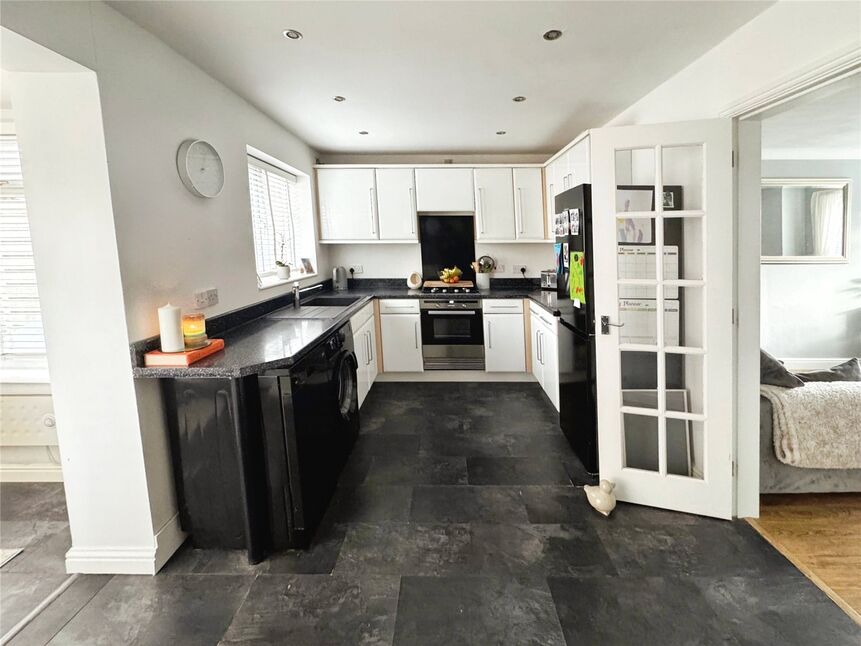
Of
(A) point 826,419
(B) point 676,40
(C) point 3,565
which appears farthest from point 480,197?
(C) point 3,565

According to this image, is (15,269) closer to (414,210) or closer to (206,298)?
(206,298)

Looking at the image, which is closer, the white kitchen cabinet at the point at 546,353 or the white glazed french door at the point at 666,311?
the white glazed french door at the point at 666,311

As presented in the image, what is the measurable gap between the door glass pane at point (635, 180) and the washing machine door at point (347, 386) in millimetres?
1831

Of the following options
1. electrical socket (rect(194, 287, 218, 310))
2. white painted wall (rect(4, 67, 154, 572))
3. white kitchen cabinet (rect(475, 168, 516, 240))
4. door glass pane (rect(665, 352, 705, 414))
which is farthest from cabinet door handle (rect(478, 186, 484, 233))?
white painted wall (rect(4, 67, 154, 572))

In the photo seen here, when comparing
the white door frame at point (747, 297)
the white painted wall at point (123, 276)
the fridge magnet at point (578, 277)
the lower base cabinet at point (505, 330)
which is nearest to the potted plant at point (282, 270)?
the white painted wall at point (123, 276)

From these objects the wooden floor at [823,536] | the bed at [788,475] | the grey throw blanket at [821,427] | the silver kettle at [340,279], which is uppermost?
the silver kettle at [340,279]

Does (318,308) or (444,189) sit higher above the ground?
(444,189)

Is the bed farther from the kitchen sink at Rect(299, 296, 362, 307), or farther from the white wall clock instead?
the white wall clock

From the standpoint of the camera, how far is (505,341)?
436cm

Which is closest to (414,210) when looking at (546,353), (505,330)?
(505,330)

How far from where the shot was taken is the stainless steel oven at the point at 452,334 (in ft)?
14.4

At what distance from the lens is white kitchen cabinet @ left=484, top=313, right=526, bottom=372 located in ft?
14.2

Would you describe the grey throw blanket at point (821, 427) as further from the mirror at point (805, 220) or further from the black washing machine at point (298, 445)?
the mirror at point (805, 220)

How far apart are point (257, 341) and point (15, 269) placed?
5.46 feet
